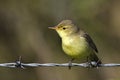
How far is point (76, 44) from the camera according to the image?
8.05 metres

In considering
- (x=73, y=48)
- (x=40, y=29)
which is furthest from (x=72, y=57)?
(x=40, y=29)

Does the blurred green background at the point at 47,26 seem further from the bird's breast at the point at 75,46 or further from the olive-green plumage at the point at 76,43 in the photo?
the bird's breast at the point at 75,46

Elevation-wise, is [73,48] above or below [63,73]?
above

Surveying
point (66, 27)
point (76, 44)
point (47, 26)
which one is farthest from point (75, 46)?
point (47, 26)

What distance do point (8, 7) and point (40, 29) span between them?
913 millimetres

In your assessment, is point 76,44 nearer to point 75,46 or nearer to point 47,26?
point 75,46

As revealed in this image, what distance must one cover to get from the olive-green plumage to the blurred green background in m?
3.80

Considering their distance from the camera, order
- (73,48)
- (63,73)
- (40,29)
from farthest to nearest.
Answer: (40,29), (63,73), (73,48)

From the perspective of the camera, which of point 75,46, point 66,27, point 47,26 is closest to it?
point 75,46

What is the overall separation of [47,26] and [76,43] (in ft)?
16.8

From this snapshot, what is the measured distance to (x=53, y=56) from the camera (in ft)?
41.0

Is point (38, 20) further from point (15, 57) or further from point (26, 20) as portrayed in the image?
point (15, 57)

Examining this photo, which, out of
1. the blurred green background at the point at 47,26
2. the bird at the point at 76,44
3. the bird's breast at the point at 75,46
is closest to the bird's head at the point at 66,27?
the bird at the point at 76,44

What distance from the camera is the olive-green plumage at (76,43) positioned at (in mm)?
7953
